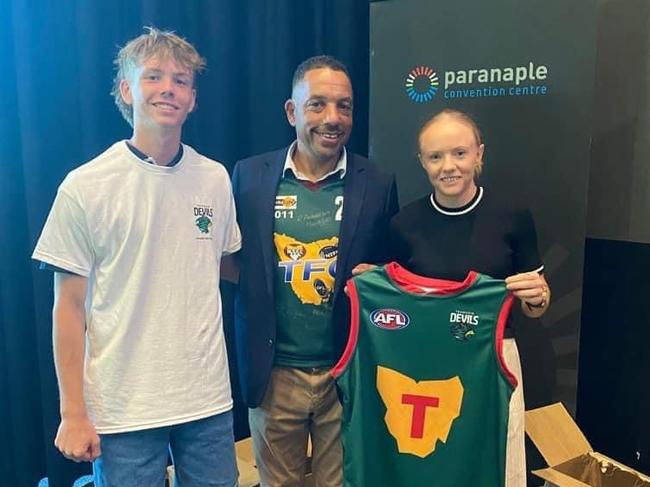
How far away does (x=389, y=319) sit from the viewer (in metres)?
1.55

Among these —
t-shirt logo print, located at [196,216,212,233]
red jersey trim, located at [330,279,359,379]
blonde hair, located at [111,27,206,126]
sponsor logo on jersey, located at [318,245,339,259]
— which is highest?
blonde hair, located at [111,27,206,126]

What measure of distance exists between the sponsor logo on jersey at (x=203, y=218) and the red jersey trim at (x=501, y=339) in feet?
2.27

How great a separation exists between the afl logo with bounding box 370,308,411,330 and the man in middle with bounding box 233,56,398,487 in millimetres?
112

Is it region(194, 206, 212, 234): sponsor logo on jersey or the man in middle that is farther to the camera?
the man in middle

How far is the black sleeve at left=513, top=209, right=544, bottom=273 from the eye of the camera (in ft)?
5.13

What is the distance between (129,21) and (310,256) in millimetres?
1180

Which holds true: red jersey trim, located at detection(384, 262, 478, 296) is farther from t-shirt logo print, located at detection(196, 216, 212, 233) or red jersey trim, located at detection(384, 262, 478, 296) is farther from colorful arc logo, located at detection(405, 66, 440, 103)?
colorful arc logo, located at detection(405, 66, 440, 103)

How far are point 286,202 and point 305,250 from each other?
5.3 inches

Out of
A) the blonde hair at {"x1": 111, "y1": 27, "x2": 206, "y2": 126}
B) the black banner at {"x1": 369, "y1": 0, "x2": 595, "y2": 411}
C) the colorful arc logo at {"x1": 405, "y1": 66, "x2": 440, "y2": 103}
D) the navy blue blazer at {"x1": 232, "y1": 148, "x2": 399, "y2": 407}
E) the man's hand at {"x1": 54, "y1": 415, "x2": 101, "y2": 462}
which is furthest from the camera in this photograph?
the colorful arc logo at {"x1": 405, "y1": 66, "x2": 440, "y2": 103}

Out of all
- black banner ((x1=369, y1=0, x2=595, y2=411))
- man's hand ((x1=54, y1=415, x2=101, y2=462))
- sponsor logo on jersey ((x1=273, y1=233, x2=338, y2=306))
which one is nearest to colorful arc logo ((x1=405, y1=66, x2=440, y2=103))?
black banner ((x1=369, y1=0, x2=595, y2=411))

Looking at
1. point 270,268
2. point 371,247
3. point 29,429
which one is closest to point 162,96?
point 270,268

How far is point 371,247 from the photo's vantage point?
1692 millimetres

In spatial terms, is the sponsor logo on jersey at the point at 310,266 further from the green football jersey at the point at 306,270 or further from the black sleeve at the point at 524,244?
the black sleeve at the point at 524,244

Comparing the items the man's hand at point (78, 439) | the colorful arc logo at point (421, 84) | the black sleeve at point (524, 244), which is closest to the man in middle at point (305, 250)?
the black sleeve at point (524, 244)
